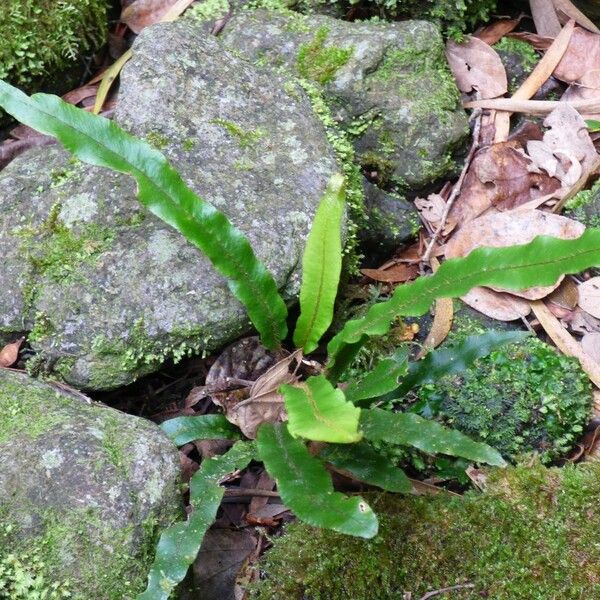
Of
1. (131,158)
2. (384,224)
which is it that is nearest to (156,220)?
(131,158)

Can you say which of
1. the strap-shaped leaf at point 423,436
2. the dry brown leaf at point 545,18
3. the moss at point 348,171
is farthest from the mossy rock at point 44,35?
the strap-shaped leaf at point 423,436

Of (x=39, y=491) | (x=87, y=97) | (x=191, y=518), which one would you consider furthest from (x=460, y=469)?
(x=87, y=97)

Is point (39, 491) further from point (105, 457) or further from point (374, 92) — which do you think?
point (374, 92)

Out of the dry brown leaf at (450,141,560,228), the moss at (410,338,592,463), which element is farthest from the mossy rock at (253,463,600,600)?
the dry brown leaf at (450,141,560,228)

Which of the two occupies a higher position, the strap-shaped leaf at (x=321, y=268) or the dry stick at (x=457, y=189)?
the strap-shaped leaf at (x=321, y=268)

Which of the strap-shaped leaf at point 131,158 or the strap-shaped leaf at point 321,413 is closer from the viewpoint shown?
the strap-shaped leaf at point 321,413

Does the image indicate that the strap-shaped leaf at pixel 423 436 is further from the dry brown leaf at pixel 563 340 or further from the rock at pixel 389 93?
the rock at pixel 389 93

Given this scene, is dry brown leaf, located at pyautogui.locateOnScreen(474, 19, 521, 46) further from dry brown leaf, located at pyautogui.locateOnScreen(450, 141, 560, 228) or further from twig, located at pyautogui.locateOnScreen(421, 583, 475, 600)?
twig, located at pyautogui.locateOnScreen(421, 583, 475, 600)
